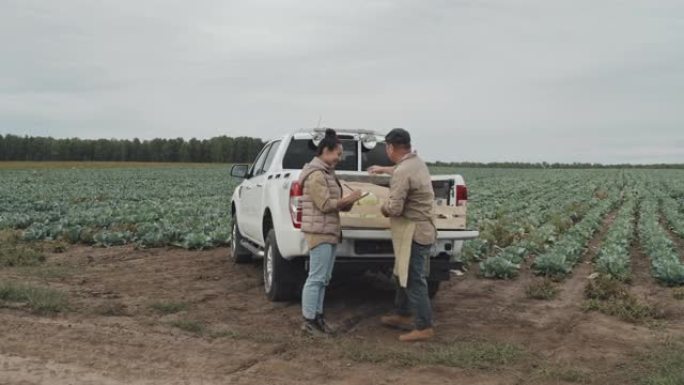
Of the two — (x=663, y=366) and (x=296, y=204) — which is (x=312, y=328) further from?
(x=663, y=366)

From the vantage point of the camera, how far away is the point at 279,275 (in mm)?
7902

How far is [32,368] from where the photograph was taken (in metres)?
5.29

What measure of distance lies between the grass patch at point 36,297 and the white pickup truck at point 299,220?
96.0 inches

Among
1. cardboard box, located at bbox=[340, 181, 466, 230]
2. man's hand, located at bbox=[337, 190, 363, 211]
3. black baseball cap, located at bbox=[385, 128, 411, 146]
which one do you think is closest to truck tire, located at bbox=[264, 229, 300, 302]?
cardboard box, located at bbox=[340, 181, 466, 230]

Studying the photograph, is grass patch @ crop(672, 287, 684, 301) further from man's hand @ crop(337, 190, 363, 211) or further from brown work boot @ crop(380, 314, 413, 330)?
man's hand @ crop(337, 190, 363, 211)

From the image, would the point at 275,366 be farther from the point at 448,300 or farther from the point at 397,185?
the point at 448,300

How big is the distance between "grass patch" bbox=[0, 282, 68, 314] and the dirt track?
0.56ft

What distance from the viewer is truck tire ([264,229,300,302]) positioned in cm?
784

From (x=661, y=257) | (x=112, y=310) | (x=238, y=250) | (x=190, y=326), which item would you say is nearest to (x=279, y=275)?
(x=190, y=326)

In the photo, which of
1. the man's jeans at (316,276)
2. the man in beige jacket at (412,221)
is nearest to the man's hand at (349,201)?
the man in beige jacket at (412,221)

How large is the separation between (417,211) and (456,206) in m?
1.00

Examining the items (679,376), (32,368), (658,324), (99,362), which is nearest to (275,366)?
(99,362)

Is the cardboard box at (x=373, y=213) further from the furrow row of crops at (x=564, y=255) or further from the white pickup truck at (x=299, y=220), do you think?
the furrow row of crops at (x=564, y=255)

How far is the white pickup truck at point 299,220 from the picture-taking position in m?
7.14
